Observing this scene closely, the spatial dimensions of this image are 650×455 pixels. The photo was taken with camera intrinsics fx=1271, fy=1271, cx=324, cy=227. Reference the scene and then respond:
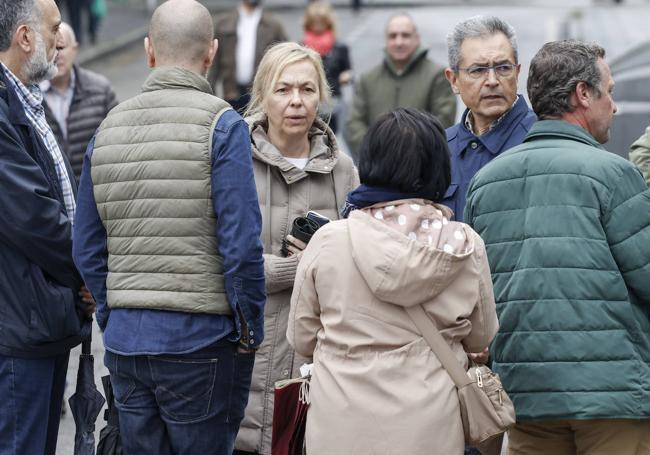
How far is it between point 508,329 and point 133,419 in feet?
4.40

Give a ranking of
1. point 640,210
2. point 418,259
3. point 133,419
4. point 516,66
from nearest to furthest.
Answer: point 418,259
point 640,210
point 133,419
point 516,66

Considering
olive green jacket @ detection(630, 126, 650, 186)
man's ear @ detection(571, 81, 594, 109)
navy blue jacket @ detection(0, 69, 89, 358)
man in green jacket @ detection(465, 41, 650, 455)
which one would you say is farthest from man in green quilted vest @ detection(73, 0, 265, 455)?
olive green jacket @ detection(630, 126, 650, 186)

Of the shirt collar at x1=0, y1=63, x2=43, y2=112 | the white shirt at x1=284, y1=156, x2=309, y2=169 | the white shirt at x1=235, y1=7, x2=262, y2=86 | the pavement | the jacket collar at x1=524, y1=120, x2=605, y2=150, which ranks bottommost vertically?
the pavement

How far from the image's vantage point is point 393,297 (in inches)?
150

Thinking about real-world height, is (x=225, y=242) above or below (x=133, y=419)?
above

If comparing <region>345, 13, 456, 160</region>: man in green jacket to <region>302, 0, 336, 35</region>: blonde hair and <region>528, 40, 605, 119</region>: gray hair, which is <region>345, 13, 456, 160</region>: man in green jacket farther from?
<region>528, 40, 605, 119</region>: gray hair

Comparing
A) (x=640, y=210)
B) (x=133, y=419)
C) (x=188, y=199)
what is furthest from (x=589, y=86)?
(x=133, y=419)

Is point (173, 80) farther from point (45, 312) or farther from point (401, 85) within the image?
point (401, 85)

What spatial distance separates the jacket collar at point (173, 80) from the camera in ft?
14.6

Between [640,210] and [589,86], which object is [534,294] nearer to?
[640,210]

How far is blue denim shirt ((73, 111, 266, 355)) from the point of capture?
14.1 ft

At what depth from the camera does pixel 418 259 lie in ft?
12.4

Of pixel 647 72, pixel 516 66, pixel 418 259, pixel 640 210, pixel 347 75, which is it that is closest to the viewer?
pixel 418 259

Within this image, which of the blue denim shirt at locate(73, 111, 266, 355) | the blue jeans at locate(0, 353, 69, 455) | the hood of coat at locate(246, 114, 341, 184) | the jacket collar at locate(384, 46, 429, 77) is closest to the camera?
the blue denim shirt at locate(73, 111, 266, 355)
